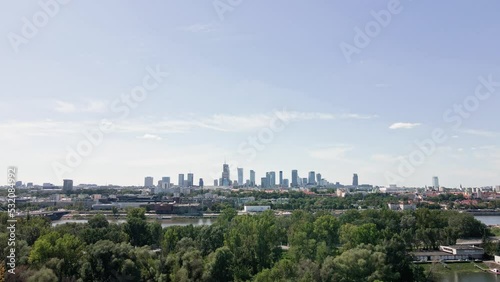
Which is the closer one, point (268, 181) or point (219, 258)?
point (219, 258)

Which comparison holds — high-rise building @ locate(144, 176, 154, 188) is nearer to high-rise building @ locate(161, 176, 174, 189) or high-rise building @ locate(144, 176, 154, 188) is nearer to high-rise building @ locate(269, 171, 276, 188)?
high-rise building @ locate(161, 176, 174, 189)

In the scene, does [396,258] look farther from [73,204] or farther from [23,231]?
[73,204]

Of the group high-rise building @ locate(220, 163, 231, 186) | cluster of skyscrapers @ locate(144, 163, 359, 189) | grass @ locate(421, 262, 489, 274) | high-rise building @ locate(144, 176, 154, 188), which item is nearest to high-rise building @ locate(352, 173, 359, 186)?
cluster of skyscrapers @ locate(144, 163, 359, 189)

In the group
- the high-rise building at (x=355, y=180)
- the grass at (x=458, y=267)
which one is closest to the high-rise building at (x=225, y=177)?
the high-rise building at (x=355, y=180)

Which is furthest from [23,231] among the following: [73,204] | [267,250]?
[73,204]

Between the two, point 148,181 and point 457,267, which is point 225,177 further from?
point 457,267

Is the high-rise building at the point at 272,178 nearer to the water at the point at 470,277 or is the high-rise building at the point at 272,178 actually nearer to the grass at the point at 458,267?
the grass at the point at 458,267

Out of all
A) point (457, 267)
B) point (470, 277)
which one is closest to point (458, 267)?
point (457, 267)

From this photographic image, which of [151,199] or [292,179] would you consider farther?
[292,179]
